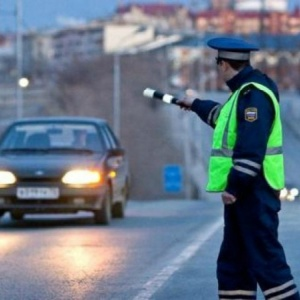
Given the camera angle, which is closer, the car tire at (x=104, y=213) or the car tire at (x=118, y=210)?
the car tire at (x=104, y=213)

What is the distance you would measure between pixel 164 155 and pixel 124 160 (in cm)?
6301

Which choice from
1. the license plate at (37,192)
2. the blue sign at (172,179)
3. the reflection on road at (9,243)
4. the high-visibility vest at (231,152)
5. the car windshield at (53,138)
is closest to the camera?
the high-visibility vest at (231,152)

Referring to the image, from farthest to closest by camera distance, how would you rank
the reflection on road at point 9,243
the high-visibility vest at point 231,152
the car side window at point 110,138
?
the car side window at point 110,138
the reflection on road at point 9,243
the high-visibility vest at point 231,152

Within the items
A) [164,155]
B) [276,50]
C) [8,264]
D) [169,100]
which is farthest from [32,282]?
[276,50]

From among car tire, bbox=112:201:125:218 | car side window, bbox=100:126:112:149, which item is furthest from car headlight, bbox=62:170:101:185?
car tire, bbox=112:201:125:218

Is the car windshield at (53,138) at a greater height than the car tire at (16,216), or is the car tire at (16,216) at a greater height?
the car windshield at (53,138)

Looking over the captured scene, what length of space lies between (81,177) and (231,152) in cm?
987

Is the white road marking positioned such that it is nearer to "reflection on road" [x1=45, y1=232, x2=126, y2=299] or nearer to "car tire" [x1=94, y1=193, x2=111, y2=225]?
"reflection on road" [x1=45, y1=232, x2=126, y2=299]

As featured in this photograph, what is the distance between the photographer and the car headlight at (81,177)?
18000 mm

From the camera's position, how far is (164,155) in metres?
83.5

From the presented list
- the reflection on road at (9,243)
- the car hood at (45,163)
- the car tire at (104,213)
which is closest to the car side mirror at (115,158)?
the car hood at (45,163)

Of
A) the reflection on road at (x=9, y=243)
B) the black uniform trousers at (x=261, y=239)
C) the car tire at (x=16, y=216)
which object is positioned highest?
the black uniform trousers at (x=261, y=239)

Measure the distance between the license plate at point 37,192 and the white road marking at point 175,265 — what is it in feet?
6.20

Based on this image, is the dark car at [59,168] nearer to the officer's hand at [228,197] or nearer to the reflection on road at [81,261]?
the reflection on road at [81,261]
